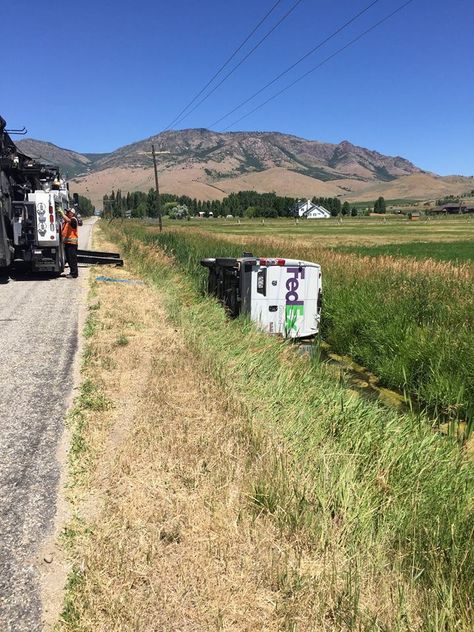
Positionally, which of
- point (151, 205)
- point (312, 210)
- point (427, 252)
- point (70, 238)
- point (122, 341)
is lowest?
point (427, 252)

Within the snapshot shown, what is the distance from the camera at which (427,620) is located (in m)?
2.22

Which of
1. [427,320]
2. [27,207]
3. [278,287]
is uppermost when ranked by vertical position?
[27,207]

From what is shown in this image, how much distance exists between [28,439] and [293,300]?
6.36 m

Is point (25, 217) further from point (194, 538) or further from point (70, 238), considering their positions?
point (194, 538)

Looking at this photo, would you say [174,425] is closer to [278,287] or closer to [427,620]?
[427,620]

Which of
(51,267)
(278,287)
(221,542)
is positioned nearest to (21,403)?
(221,542)

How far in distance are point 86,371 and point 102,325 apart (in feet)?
7.67

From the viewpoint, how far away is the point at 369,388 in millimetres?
8031

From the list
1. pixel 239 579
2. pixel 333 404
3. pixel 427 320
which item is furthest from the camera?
pixel 427 320

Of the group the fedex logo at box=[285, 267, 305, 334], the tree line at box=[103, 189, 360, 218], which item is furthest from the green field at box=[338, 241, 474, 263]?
the tree line at box=[103, 189, 360, 218]

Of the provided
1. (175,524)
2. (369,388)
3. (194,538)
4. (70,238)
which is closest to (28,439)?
(175,524)

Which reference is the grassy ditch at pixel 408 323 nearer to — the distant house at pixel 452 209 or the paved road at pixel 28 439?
the paved road at pixel 28 439

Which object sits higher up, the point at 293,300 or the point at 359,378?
the point at 293,300

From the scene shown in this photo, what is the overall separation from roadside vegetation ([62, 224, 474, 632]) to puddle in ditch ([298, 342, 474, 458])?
2.96ft
